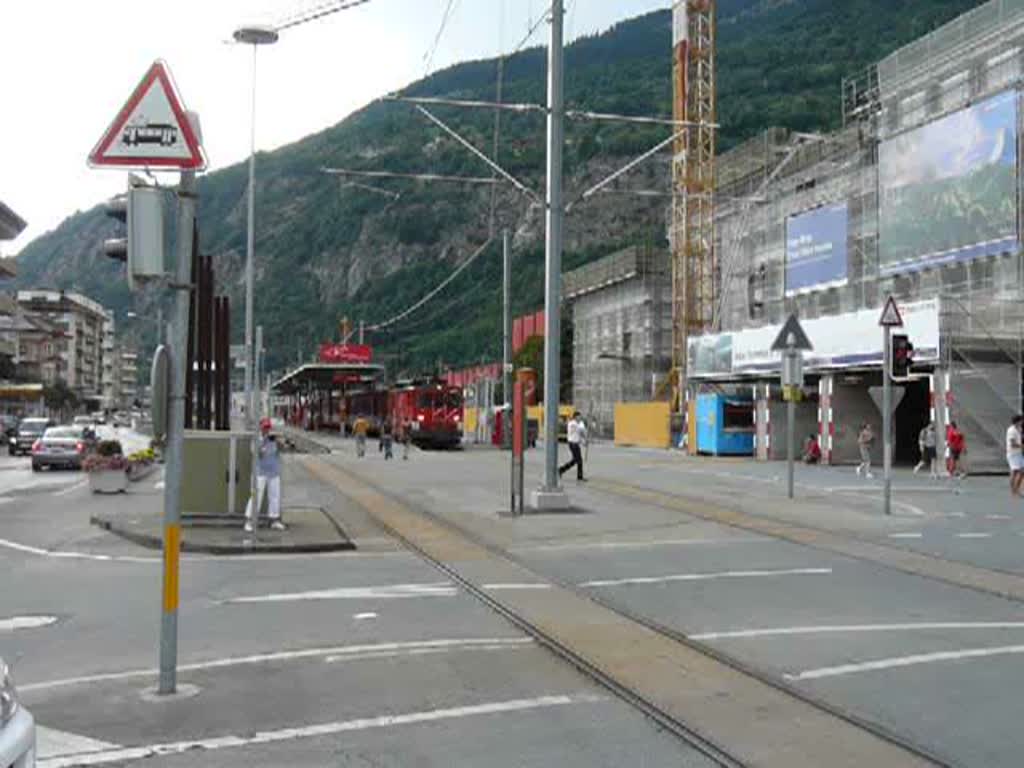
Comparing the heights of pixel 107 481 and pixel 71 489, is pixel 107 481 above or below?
above

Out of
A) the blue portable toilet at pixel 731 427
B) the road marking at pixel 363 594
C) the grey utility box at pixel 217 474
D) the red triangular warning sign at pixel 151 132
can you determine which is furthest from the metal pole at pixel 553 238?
the blue portable toilet at pixel 731 427

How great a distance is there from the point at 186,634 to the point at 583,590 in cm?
403

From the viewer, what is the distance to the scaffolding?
86438 millimetres

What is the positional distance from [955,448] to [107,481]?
71.7 ft

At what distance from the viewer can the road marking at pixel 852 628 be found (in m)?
9.72

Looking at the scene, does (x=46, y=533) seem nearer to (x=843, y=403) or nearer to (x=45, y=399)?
(x=843, y=403)

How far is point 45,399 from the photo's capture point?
122562 millimetres

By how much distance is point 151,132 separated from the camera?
24.2ft

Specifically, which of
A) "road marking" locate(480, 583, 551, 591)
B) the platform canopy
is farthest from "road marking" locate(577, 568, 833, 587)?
the platform canopy

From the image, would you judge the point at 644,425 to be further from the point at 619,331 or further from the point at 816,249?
the point at 619,331

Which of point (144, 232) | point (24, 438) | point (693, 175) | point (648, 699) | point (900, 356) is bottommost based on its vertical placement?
point (648, 699)

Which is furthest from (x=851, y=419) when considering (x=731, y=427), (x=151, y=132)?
(x=151, y=132)

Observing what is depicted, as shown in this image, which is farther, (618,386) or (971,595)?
(618,386)

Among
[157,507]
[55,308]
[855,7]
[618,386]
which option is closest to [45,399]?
[55,308]
